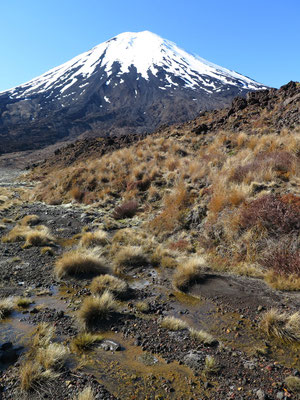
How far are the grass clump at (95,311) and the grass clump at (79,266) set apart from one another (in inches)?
72.9

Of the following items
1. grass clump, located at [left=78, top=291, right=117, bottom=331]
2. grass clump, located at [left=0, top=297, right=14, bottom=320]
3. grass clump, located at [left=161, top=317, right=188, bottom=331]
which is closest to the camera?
grass clump, located at [left=161, top=317, right=188, bottom=331]

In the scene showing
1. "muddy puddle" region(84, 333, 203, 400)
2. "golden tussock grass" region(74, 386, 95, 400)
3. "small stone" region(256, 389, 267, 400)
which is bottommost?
"muddy puddle" region(84, 333, 203, 400)

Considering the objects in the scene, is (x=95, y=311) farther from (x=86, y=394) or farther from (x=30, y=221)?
(x=30, y=221)

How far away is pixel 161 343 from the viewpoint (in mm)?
3848

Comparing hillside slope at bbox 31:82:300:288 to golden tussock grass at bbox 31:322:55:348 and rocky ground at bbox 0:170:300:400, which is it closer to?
rocky ground at bbox 0:170:300:400

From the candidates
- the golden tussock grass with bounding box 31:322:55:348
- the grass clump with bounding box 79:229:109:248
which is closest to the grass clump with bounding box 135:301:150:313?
the golden tussock grass with bounding box 31:322:55:348

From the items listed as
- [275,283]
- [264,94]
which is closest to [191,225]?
[275,283]

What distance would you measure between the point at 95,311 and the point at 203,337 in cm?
179

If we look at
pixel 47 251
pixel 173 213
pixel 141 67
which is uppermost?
pixel 141 67

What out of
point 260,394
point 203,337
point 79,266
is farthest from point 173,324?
point 79,266

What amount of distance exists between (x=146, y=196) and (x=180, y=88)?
99246 millimetres

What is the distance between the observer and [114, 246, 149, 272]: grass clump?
6916 mm

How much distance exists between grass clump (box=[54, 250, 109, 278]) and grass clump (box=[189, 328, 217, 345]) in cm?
313

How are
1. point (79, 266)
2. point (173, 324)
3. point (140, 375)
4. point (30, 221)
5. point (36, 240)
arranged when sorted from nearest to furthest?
point (140, 375) → point (173, 324) → point (79, 266) → point (36, 240) → point (30, 221)
